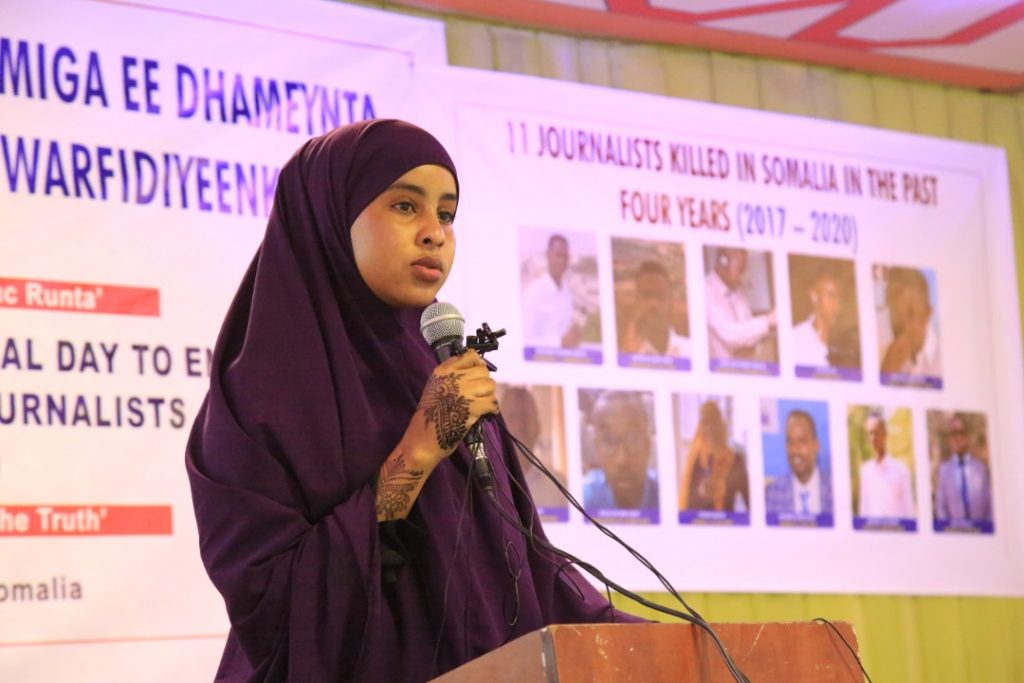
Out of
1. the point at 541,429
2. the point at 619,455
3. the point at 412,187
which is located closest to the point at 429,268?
the point at 412,187

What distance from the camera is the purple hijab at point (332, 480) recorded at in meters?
1.81

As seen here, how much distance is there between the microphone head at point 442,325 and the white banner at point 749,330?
178 centimetres

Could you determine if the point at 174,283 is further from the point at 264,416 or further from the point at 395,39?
the point at 264,416

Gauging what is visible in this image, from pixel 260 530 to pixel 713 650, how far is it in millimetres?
634

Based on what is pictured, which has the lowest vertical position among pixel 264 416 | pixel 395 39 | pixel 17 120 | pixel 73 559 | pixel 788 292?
pixel 73 559

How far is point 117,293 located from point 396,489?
1581 mm

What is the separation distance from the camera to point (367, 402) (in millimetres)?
1963

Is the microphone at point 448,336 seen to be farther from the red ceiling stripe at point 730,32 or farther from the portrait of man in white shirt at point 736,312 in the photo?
the portrait of man in white shirt at point 736,312

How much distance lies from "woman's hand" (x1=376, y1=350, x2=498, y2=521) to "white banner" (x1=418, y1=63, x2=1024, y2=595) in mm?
Result: 1795

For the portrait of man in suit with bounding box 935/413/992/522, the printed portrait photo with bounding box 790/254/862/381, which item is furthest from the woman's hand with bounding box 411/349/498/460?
the portrait of man in suit with bounding box 935/413/992/522

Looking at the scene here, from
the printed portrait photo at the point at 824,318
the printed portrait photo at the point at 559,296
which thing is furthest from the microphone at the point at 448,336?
the printed portrait photo at the point at 824,318

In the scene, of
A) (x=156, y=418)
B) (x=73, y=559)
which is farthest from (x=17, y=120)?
(x=73, y=559)

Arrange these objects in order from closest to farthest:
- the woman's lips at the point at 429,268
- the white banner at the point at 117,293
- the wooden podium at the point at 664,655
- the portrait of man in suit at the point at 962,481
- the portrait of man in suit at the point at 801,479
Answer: the wooden podium at the point at 664,655
the woman's lips at the point at 429,268
the white banner at the point at 117,293
the portrait of man in suit at the point at 801,479
the portrait of man in suit at the point at 962,481

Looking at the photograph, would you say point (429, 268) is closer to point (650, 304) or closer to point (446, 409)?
point (446, 409)
